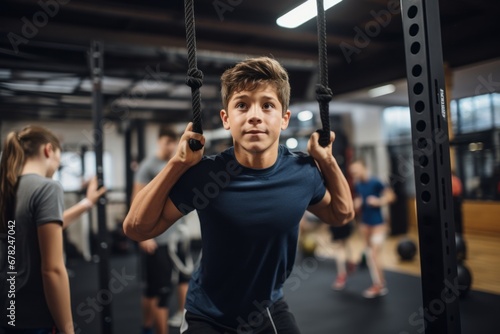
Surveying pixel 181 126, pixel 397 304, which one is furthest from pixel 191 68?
pixel 181 126

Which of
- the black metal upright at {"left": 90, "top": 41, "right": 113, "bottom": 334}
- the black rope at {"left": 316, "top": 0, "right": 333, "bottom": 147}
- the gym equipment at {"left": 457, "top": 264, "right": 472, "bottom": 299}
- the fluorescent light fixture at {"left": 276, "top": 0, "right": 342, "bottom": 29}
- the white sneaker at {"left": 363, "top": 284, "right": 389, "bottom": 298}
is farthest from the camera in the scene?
the white sneaker at {"left": 363, "top": 284, "right": 389, "bottom": 298}

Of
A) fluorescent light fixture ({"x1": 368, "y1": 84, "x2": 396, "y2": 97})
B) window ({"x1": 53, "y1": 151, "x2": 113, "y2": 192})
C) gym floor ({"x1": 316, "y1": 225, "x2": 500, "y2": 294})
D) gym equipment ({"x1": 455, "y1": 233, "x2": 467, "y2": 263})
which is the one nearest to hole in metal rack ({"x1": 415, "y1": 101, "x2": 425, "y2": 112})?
gym equipment ({"x1": 455, "y1": 233, "x2": 467, "y2": 263})

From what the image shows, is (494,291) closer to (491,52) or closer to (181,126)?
(491,52)

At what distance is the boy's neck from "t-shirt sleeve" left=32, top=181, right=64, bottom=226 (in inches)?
29.1

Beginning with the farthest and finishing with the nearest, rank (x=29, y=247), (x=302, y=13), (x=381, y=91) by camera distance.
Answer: (x=381, y=91), (x=302, y=13), (x=29, y=247)

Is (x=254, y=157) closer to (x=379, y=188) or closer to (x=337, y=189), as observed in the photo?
(x=337, y=189)

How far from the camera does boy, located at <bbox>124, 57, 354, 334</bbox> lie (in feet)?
3.61

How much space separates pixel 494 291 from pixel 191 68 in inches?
172

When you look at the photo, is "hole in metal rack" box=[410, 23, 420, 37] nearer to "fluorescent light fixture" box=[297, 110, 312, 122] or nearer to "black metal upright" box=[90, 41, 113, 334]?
"black metal upright" box=[90, 41, 113, 334]

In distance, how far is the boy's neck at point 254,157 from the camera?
46.2 inches

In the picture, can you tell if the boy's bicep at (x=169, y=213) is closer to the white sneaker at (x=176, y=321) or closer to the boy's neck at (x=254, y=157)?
the boy's neck at (x=254, y=157)

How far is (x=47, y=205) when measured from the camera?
137 cm

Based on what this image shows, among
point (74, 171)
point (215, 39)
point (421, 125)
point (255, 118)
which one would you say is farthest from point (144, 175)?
point (74, 171)

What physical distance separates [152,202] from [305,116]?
282 inches
